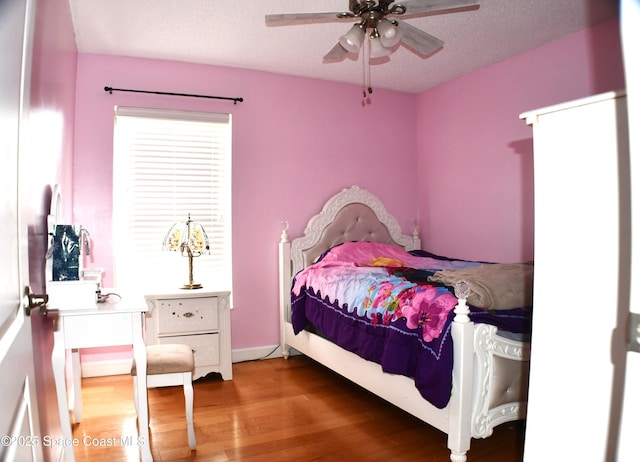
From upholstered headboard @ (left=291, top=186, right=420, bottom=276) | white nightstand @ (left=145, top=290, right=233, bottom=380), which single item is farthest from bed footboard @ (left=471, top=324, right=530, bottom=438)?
upholstered headboard @ (left=291, top=186, right=420, bottom=276)

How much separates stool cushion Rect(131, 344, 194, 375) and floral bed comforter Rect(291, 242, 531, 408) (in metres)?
0.96

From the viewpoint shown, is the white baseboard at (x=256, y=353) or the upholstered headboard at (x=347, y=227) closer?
the white baseboard at (x=256, y=353)

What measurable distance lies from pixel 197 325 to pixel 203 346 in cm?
16

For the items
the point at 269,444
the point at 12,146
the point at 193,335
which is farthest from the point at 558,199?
the point at 193,335

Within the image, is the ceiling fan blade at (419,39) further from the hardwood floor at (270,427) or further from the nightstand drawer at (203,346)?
the nightstand drawer at (203,346)

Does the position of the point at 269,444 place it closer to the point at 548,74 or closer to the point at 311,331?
the point at 311,331

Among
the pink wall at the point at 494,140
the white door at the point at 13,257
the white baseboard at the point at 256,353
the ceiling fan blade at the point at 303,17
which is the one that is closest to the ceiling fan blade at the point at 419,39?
the ceiling fan blade at the point at 303,17

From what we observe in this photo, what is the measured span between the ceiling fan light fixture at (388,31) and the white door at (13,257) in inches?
60.3

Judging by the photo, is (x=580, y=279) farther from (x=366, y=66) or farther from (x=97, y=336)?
(x=366, y=66)

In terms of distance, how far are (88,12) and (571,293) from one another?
10.3ft

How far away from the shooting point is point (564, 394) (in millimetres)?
1091

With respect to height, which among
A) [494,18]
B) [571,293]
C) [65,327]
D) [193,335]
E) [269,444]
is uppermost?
[494,18]

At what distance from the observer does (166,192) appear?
12.4 feet

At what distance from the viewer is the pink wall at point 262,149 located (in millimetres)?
3574
